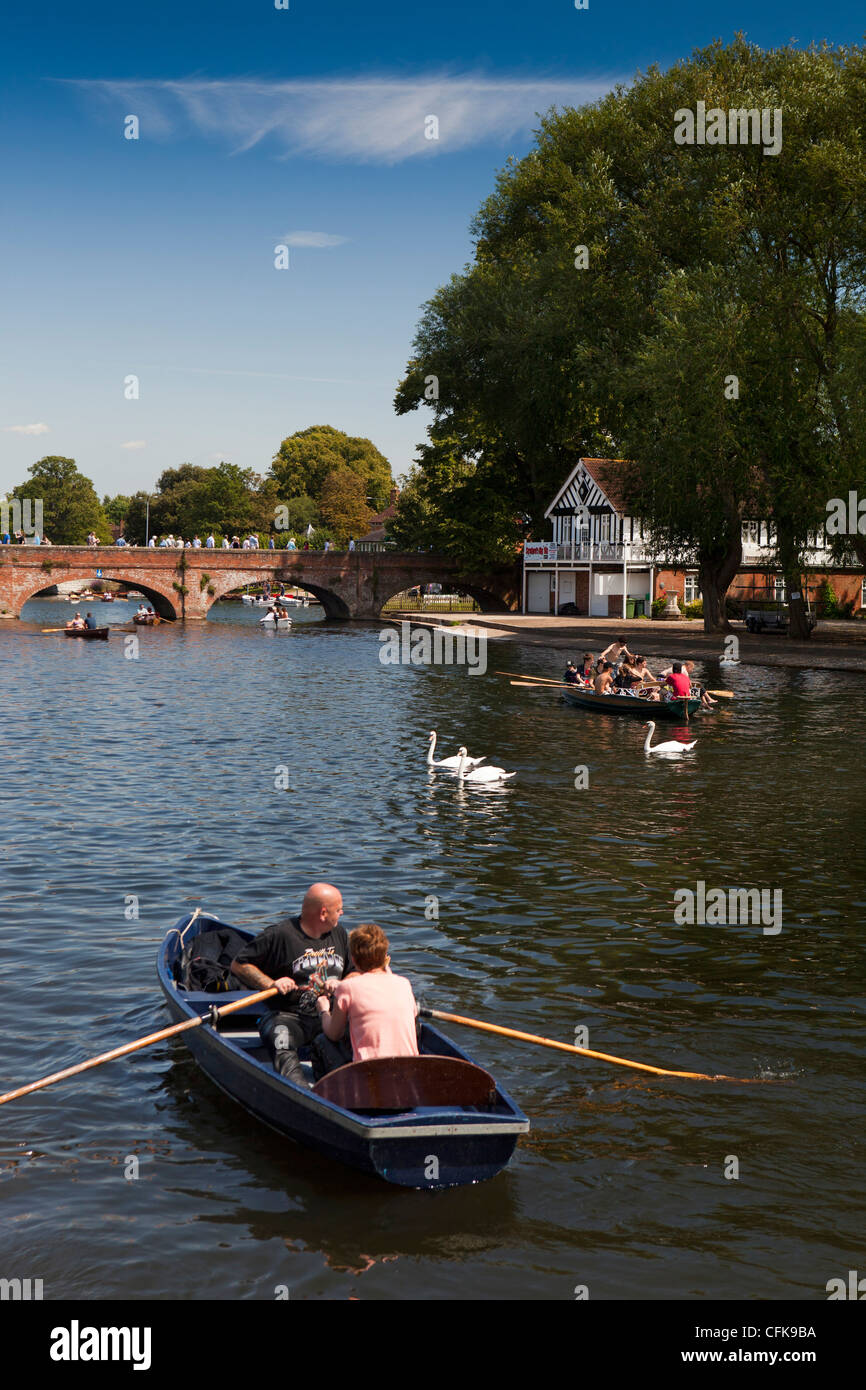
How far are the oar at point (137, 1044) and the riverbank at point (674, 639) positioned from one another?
1485 inches

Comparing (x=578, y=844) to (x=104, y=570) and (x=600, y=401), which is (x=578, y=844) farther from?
(x=104, y=570)

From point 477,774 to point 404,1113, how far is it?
49.1ft

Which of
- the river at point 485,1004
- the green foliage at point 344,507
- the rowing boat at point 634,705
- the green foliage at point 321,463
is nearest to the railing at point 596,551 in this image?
the rowing boat at point 634,705

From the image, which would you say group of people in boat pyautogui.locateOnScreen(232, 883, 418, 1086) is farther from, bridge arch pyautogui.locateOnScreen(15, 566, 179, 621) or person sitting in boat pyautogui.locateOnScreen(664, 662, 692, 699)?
bridge arch pyautogui.locateOnScreen(15, 566, 179, 621)

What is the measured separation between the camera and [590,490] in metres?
74.4

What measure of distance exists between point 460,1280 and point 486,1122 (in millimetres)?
938

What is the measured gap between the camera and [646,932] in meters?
14.4

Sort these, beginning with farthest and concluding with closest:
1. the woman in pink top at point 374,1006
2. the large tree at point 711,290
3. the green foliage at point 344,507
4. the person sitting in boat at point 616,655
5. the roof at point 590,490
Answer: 1. the green foliage at point 344,507
2. the roof at point 590,490
3. the large tree at point 711,290
4. the person sitting in boat at point 616,655
5. the woman in pink top at point 374,1006

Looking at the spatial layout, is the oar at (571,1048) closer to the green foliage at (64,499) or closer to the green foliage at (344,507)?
the green foliage at (344,507)

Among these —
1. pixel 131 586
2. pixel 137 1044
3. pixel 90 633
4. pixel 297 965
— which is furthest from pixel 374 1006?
pixel 131 586

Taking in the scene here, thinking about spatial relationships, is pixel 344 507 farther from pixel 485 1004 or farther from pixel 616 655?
pixel 485 1004

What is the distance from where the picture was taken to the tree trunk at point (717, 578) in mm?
53719

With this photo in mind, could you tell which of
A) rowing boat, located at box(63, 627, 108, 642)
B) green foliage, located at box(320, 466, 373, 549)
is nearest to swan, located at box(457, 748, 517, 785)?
rowing boat, located at box(63, 627, 108, 642)

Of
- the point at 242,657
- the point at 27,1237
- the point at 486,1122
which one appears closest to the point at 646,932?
the point at 486,1122
